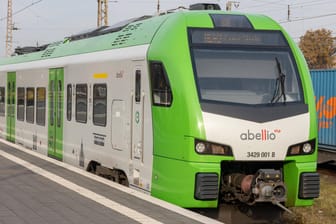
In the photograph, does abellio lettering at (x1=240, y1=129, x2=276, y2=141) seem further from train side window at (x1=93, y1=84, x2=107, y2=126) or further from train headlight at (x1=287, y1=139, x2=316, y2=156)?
train side window at (x1=93, y1=84, x2=107, y2=126)

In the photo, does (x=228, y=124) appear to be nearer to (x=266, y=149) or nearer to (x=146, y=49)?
(x=266, y=149)

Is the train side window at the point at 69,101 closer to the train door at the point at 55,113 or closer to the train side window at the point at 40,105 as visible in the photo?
the train door at the point at 55,113

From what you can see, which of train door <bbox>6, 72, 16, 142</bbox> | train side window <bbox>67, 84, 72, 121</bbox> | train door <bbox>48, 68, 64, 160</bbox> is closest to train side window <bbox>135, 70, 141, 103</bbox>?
train side window <bbox>67, 84, 72, 121</bbox>

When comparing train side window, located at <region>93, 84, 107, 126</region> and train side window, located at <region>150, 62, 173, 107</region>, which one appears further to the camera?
train side window, located at <region>93, 84, 107, 126</region>

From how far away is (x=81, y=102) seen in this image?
1239 centimetres

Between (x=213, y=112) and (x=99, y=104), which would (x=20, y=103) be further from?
(x=213, y=112)

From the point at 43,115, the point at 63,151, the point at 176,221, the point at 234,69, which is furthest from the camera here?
the point at 43,115

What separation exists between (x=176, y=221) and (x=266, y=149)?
1.72 m

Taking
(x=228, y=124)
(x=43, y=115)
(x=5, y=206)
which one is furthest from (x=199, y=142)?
(x=43, y=115)

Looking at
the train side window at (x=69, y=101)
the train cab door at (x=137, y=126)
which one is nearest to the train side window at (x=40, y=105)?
the train side window at (x=69, y=101)

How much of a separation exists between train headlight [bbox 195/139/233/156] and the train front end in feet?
0.04

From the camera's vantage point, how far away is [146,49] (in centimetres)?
937

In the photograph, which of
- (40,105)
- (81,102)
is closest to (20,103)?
(40,105)

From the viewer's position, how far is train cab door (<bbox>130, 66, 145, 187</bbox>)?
9398 mm
